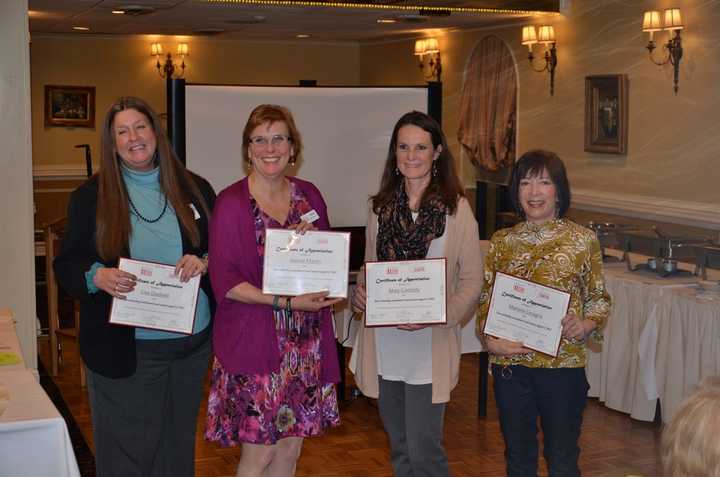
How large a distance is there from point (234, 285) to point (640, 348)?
10.1 ft

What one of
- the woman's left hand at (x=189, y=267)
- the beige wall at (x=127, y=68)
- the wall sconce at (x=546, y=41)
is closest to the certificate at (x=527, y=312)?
the woman's left hand at (x=189, y=267)

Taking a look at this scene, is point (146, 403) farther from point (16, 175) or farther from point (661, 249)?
point (661, 249)

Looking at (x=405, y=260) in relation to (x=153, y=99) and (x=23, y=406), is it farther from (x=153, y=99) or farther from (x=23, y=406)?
(x=153, y=99)

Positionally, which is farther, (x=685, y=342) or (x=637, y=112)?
(x=637, y=112)

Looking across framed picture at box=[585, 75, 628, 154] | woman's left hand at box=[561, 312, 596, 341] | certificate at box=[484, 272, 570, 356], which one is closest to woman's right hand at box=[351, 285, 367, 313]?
certificate at box=[484, 272, 570, 356]

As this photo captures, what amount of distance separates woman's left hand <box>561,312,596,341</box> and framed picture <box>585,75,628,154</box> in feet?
16.9

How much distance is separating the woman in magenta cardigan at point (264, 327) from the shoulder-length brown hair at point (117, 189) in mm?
172

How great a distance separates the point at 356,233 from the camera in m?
5.89

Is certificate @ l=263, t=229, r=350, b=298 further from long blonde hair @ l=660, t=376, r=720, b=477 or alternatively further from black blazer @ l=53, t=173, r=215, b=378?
long blonde hair @ l=660, t=376, r=720, b=477

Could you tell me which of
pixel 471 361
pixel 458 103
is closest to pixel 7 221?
pixel 471 361

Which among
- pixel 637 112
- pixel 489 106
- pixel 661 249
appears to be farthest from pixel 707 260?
pixel 489 106

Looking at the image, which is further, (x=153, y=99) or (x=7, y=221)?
(x=153, y=99)

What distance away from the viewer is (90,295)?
3.06m

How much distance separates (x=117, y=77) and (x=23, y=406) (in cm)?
1071
